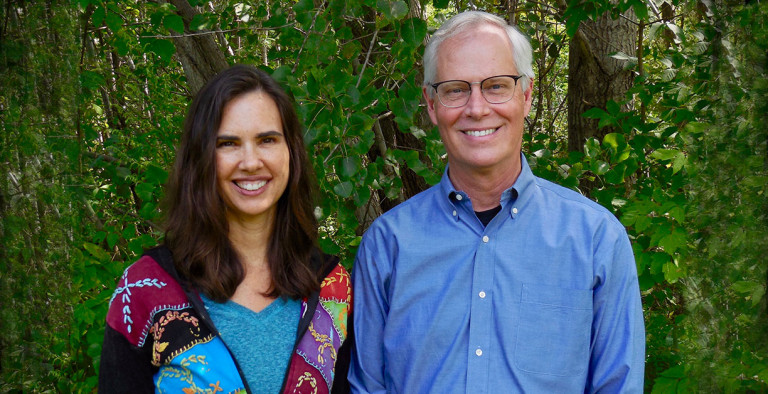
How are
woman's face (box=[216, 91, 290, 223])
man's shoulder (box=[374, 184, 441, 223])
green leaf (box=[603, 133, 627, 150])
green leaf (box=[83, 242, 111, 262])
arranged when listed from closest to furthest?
woman's face (box=[216, 91, 290, 223])
man's shoulder (box=[374, 184, 441, 223])
green leaf (box=[83, 242, 111, 262])
green leaf (box=[603, 133, 627, 150])

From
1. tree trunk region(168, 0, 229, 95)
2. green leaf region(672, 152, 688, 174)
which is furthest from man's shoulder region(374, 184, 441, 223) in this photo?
tree trunk region(168, 0, 229, 95)

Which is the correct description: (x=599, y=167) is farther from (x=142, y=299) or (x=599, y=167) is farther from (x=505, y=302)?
(x=142, y=299)

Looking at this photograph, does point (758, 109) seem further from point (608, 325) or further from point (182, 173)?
point (182, 173)

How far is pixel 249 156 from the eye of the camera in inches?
73.3

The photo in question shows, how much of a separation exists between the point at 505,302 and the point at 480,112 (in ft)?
1.72

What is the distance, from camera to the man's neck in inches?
79.3

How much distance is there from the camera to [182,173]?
1.93 meters

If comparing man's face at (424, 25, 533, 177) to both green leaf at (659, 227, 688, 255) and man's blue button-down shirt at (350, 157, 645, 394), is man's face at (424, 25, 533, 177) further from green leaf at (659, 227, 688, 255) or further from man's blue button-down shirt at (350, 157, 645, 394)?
green leaf at (659, 227, 688, 255)

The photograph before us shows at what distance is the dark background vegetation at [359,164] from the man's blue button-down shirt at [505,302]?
0.24 meters

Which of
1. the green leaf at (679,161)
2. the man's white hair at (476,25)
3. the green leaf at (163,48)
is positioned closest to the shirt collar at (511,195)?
the man's white hair at (476,25)

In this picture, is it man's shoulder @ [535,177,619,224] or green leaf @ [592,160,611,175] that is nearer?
man's shoulder @ [535,177,619,224]

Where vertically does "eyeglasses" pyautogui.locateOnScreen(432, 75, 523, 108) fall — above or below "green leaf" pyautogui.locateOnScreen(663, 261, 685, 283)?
above

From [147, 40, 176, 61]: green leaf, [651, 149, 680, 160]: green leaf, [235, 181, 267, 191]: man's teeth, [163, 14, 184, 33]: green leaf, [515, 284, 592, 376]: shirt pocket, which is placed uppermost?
[163, 14, 184, 33]: green leaf

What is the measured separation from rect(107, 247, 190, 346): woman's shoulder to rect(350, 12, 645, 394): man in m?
0.54
